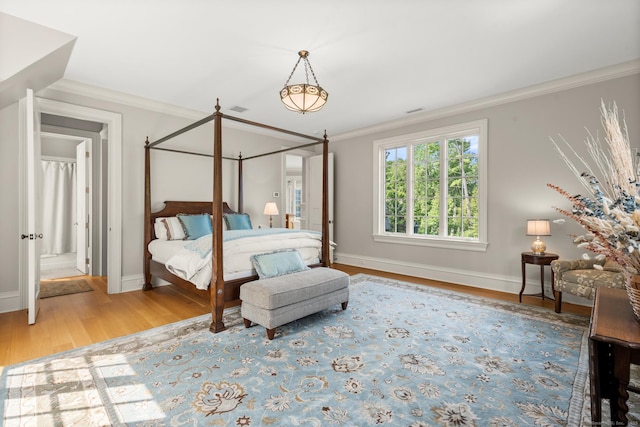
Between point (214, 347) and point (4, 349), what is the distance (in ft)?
5.45

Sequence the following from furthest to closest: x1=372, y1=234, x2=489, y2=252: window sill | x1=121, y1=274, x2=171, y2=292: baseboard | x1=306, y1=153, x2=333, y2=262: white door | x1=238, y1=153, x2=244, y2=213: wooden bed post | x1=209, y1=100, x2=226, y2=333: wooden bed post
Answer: x1=306, y1=153, x2=333, y2=262: white door, x1=238, y1=153, x2=244, y2=213: wooden bed post, x1=372, y1=234, x2=489, y2=252: window sill, x1=121, y1=274, x2=171, y2=292: baseboard, x1=209, y1=100, x2=226, y2=333: wooden bed post

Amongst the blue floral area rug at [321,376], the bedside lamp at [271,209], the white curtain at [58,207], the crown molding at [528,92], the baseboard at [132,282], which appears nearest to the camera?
the blue floral area rug at [321,376]

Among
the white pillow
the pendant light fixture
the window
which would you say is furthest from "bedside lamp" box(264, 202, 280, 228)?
the pendant light fixture

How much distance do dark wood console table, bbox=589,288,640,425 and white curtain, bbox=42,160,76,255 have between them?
8.13 m

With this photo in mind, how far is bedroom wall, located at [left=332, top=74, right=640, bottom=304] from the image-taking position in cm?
354

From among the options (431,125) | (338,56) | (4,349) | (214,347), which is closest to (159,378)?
(214,347)

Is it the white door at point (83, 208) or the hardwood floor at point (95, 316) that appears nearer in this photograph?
the hardwood floor at point (95, 316)

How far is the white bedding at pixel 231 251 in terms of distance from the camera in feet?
10.0

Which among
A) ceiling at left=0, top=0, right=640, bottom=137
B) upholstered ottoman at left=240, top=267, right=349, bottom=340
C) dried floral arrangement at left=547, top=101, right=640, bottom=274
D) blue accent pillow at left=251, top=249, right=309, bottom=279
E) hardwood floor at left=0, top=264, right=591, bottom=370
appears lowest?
hardwood floor at left=0, top=264, right=591, bottom=370

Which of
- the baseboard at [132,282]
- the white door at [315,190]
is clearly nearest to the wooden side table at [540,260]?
the white door at [315,190]

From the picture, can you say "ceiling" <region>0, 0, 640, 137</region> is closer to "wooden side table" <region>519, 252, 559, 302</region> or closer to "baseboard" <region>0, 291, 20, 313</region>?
"wooden side table" <region>519, 252, 559, 302</region>

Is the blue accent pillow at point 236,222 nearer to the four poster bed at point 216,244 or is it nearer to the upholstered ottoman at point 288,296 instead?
the four poster bed at point 216,244

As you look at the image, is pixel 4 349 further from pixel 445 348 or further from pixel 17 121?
pixel 445 348

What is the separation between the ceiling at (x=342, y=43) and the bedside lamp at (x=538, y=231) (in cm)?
169
